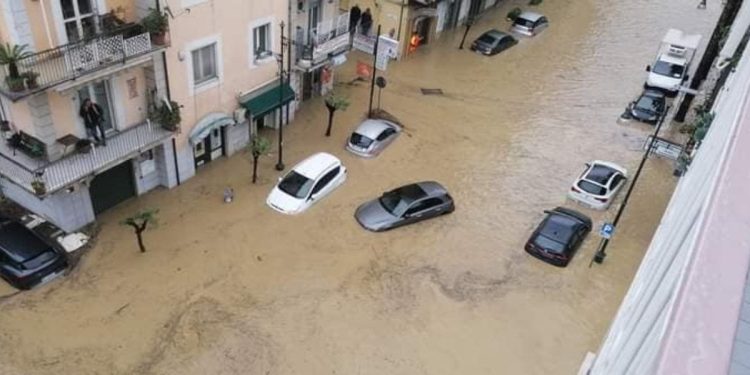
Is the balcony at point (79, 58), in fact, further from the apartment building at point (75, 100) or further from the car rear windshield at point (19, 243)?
the car rear windshield at point (19, 243)

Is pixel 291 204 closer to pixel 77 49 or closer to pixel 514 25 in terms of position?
pixel 77 49

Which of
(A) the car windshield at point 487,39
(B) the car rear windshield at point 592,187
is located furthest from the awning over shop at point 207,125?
(A) the car windshield at point 487,39

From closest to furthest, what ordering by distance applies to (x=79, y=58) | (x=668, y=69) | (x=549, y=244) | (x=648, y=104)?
(x=79, y=58) < (x=549, y=244) < (x=648, y=104) < (x=668, y=69)

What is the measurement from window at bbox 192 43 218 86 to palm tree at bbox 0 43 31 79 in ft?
19.2

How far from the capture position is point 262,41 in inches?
933

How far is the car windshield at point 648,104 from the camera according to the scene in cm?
3038

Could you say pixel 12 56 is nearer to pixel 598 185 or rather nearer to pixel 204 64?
pixel 204 64

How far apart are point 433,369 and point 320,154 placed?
967 cm

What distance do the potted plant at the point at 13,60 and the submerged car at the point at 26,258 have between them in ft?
16.3

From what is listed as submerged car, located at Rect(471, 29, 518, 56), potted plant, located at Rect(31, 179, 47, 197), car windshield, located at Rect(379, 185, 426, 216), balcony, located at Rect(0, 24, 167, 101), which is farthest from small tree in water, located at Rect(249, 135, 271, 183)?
submerged car, located at Rect(471, 29, 518, 56)

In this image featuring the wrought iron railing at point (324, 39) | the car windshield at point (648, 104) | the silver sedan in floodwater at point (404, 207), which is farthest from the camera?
the car windshield at point (648, 104)

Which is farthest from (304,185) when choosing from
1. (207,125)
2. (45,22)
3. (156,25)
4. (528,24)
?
(528,24)

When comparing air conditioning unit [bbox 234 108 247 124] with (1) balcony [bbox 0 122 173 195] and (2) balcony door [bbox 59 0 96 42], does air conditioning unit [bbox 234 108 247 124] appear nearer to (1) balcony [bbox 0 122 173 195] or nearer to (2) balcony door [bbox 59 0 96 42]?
(1) balcony [bbox 0 122 173 195]

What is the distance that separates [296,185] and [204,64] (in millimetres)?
5252
